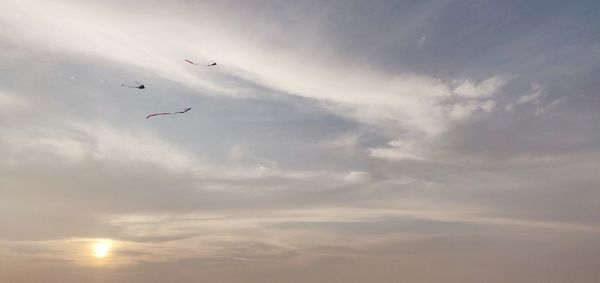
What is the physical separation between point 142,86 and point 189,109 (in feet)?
69.5

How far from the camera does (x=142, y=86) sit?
136 meters

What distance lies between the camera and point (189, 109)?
5113 inches

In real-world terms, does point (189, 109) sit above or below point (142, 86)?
below
